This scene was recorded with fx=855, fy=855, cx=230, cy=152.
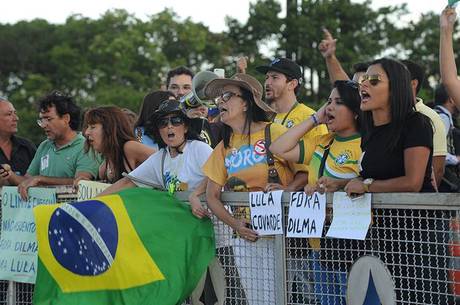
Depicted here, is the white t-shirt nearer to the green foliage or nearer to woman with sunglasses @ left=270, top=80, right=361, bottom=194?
woman with sunglasses @ left=270, top=80, right=361, bottom=194

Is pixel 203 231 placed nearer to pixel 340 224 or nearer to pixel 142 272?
pixel 142 272

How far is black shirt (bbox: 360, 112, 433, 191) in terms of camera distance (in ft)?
16.3

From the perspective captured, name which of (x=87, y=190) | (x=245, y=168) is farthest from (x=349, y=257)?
(x=87, y=190)

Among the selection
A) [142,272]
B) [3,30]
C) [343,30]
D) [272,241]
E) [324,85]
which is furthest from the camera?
[3,30]

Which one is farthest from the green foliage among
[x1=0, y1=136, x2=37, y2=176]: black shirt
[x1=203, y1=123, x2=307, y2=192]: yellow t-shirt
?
[x1=203, y1=123, x2=307, y2=192]: yellow t-shirt

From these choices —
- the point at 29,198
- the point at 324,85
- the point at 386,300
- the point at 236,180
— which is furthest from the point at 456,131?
the point at 324,85

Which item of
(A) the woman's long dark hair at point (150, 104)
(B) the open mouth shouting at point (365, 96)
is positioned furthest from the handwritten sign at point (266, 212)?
(A) the woman's long dark hair at point (150, 104)

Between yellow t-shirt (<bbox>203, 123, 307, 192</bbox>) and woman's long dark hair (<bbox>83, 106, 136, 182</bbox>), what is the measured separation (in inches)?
50.1

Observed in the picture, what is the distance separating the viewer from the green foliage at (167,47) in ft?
103

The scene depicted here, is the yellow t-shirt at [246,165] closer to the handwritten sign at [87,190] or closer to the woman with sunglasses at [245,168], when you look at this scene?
the woman with sunglasses at [245,168]

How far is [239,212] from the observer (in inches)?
236

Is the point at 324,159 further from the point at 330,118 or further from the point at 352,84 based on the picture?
the point at 352,84

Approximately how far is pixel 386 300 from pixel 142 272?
6.49 ft

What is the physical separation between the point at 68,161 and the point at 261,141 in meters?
2.56
